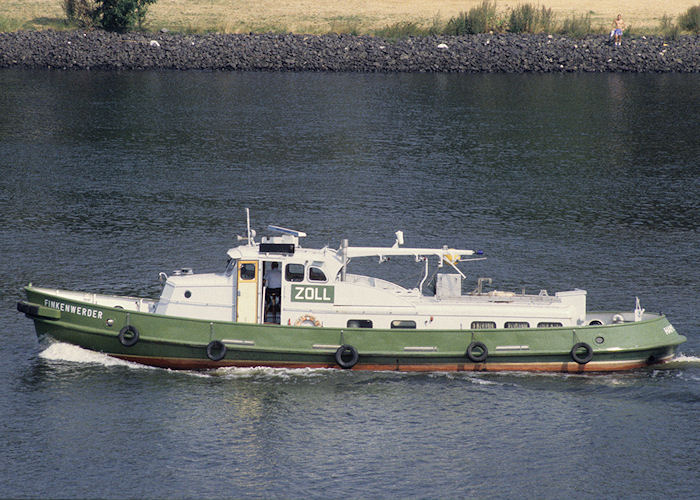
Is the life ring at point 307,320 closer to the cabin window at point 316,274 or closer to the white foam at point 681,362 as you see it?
the cabin window at point 316,274

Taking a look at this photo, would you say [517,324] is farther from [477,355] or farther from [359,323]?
[359,323]

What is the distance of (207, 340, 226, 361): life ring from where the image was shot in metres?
29.8

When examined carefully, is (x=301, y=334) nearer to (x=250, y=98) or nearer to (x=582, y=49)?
(x=250, y=98)

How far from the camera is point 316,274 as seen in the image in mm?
30219

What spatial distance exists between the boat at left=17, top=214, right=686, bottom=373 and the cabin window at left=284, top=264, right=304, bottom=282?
0.10ft

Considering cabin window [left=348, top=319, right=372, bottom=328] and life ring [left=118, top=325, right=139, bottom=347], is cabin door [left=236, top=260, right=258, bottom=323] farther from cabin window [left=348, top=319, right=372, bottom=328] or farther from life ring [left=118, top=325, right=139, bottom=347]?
life ring [left=118, top=325, right=139, bottom=347]

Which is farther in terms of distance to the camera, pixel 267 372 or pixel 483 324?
pixel 483 324

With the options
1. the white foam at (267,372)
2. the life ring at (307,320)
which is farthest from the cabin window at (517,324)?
the life ring at (307,320)

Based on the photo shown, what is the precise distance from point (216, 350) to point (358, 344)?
14.6ft

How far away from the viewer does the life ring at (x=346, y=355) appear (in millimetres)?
29750

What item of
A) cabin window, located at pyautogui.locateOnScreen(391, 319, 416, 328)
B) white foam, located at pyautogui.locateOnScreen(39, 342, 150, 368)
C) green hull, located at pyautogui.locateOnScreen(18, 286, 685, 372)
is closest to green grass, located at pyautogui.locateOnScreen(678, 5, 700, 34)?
green hull, located at pyautogui.locateOnScreen(18, 286, 685, 372)

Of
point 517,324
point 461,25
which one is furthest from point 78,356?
point 461,25

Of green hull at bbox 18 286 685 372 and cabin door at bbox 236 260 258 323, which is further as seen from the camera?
cabin door at bbox 236 260 258 323

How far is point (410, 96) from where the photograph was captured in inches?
3135
